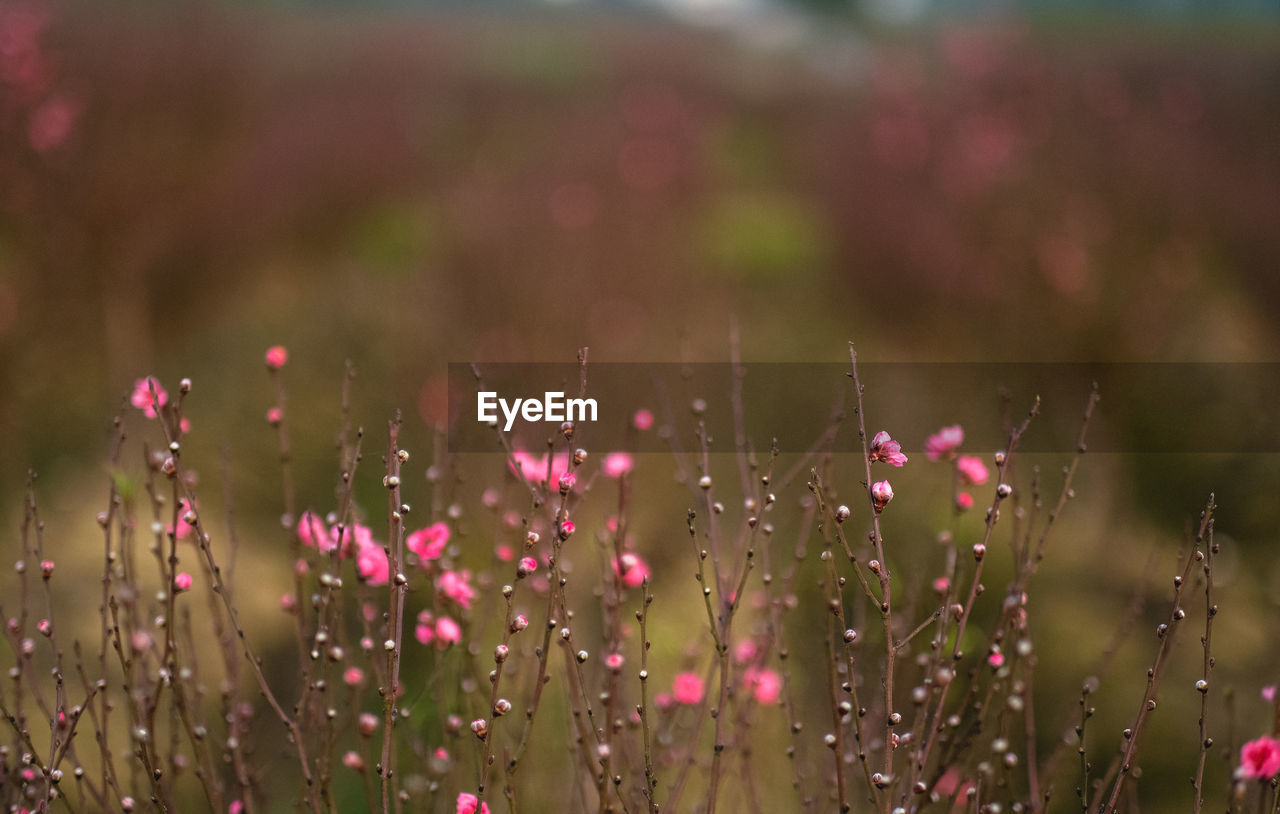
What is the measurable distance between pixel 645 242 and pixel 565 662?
2638mm

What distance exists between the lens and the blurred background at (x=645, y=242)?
2.76 metres

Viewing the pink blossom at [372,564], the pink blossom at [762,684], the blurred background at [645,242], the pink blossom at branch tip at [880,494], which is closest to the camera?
the pink blossom at branch tip at [880,494]

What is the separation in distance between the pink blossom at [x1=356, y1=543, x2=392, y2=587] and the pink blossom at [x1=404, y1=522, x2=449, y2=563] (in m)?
0.04

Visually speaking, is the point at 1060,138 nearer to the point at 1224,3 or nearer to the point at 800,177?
the point at 1224,3

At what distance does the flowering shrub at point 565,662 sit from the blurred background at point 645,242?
1.42 feet

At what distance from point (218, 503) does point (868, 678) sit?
1.98 meters

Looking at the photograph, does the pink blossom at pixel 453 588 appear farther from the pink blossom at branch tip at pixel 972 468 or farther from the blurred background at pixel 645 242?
the blurred background at pixel 645 242

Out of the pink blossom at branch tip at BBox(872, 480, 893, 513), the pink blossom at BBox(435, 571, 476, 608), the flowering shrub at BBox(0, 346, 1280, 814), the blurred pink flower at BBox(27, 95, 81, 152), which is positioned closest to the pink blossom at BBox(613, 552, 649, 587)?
the flowering shrub at BBox(0, 346, 1280, 814)

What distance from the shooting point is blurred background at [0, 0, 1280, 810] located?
2.76m

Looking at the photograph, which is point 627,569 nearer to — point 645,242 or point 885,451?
point 885,451

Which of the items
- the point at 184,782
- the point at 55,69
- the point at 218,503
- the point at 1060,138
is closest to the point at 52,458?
the point at 218,503

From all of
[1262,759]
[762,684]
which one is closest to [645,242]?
[762,684]

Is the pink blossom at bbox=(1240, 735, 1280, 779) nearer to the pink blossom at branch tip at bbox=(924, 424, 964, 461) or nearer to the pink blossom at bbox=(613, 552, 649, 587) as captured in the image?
the pink blossom at branch tip at bbox=(924, 424, 964, 461)

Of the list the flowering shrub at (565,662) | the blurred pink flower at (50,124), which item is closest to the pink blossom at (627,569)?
the flowering shrub at (565,662)
